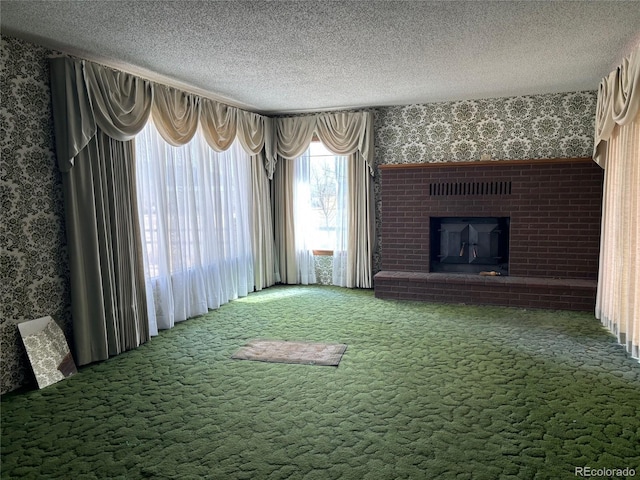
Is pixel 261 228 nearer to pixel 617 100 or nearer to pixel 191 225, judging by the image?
pixel 191 225

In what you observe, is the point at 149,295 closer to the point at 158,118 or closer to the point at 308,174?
the point at 158,118

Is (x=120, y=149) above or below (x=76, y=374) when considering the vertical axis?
above

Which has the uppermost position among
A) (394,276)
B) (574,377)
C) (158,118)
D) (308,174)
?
(158,118)

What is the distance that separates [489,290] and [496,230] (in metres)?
0.82

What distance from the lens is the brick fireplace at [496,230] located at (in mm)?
5094

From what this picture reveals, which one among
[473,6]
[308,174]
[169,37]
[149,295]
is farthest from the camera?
[308,174]

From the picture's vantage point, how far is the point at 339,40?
10.7 ft

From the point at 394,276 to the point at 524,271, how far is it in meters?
1.58

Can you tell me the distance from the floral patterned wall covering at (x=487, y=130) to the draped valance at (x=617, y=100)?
683 millimetres

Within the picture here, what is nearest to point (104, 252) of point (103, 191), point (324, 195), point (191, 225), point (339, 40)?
point (103, 191)

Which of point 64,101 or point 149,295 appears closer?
point 64,101

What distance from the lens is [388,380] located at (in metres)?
3.17

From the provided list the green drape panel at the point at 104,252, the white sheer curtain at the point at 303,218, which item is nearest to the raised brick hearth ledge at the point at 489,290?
the white sheer curtain at the point at 303,218

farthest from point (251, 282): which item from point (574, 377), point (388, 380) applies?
point (574, 377)
